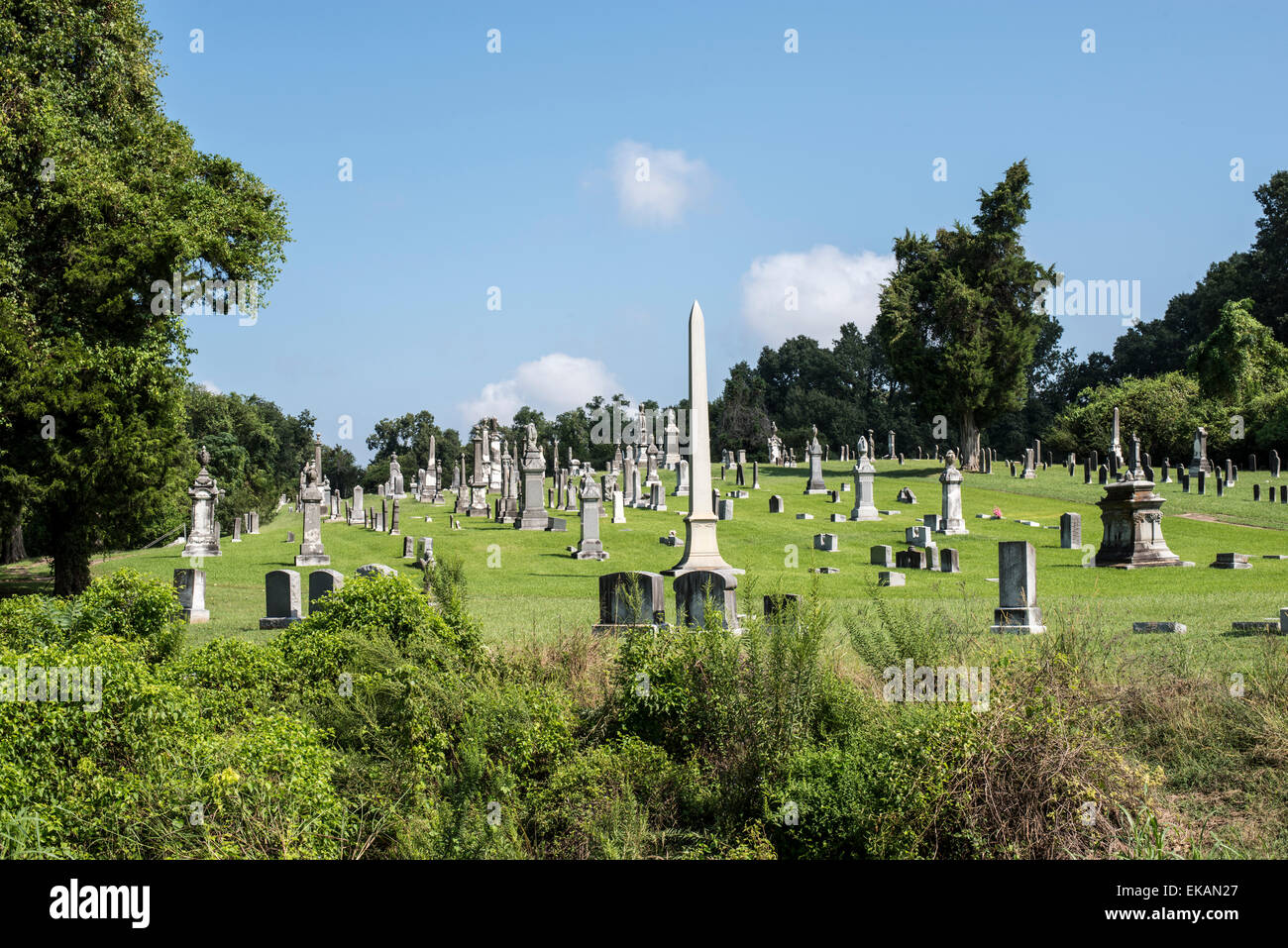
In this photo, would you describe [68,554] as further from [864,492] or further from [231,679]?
[864,492]

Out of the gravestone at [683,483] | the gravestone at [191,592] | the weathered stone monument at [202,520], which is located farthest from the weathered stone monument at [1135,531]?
the weathered stone monument at [202,520]

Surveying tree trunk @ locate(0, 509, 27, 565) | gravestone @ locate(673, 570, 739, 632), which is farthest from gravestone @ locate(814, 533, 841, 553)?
tree trunk @ locate(0, 509, 27, 565)

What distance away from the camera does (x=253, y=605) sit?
67.6 feet

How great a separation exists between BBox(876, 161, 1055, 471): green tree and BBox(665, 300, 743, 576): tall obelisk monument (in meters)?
38.5

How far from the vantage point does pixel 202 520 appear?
32.2 m

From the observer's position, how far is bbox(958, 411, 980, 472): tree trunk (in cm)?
5676

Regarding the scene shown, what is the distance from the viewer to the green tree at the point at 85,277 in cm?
1952

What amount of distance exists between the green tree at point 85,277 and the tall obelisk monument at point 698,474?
10.2m

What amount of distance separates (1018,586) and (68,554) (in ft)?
60.9

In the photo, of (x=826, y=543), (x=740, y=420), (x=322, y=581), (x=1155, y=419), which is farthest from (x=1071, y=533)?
(x=740, y=420)

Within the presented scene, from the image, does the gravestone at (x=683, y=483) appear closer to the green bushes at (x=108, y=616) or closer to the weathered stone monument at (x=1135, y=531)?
the weathered stone monument at (x=1135, y=531)

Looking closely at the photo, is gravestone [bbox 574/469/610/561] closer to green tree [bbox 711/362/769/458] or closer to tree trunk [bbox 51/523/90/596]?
tree trunk [bbox 51/523/90/596]
